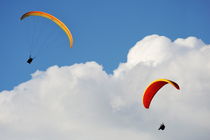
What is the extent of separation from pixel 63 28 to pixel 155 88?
45.2 ft

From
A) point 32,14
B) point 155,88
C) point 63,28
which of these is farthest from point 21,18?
point 155,88

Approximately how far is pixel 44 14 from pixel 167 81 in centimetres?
1748

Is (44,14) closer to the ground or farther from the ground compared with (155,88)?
farther from the ground

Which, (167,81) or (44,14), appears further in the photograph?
(44,14)

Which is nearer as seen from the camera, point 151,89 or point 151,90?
point 151,89

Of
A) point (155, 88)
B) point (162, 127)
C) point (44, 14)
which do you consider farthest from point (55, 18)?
point (162, 127)

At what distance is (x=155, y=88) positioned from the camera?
58094 millimetres

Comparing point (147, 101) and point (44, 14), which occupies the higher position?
point (44, 14)

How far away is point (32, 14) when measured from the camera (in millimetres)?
58375

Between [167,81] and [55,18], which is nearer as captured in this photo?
[167,81]

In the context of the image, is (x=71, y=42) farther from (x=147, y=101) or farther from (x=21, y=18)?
(x=147, y=101)

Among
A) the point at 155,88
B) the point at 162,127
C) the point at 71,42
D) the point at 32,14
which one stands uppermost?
the point at 32,14

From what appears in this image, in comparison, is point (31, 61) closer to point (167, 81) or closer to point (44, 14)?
point (44, 14)

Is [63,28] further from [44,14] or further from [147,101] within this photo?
[147,101]
